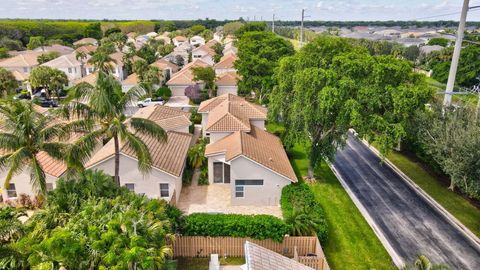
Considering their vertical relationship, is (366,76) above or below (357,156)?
above

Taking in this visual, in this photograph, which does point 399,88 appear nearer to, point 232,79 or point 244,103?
point 244,103

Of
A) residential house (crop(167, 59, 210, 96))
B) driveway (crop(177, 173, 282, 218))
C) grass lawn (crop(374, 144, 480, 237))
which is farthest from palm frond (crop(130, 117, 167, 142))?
residential house (crop(167, 59, 210, 96))

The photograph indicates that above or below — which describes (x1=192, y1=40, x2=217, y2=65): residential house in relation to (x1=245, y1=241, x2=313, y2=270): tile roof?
above

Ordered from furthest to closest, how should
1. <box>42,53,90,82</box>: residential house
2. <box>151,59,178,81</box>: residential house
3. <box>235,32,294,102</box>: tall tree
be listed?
1. <box>151,59,178,81</box>: residential house
2. <box>42,53,90,82</box>: residential house
3. <box>235,32,294,102</box>: tall tree

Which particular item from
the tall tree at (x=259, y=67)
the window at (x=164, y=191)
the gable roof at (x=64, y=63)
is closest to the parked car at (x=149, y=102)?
the tall tree at (x=259, y=67)

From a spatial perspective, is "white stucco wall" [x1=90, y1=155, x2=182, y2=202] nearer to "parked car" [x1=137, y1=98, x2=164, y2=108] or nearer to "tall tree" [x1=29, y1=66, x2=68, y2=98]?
"parked car" [x1=137, y1=98, x2=164, y2=108]

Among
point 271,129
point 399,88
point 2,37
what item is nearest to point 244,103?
point 271,129

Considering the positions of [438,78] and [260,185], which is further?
[438,78]

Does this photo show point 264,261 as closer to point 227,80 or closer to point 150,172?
point 150,172
